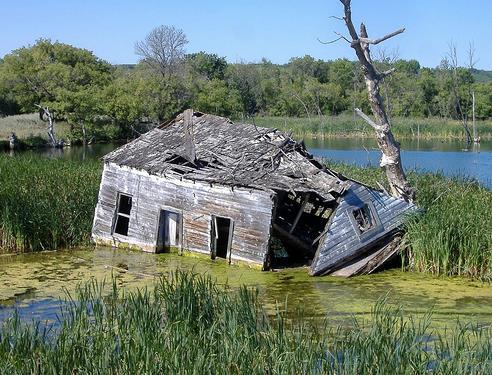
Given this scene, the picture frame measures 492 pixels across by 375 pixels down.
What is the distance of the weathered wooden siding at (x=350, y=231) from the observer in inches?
617

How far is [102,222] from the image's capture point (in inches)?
766

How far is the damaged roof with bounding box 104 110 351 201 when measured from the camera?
16.1 meters

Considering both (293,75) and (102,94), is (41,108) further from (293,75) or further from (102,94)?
(293,75)

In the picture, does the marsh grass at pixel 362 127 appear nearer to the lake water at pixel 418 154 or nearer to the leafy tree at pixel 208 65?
the lake water at pixel 418 154

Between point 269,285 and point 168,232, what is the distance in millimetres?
4342

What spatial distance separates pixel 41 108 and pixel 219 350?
176 feet

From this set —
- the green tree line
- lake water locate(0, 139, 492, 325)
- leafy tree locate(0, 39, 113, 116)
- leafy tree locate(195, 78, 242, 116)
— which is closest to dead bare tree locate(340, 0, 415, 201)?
lake water locate(0, 139, 492, 325)

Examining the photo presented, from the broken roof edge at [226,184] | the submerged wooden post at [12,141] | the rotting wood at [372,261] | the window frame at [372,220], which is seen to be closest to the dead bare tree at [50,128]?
the submerged wooden post at [12,141]

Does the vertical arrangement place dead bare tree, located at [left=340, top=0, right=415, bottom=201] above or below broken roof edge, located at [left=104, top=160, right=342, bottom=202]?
above

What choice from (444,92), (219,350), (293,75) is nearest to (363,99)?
(444,92)

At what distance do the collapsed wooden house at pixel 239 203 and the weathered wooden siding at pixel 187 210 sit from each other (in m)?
0.02

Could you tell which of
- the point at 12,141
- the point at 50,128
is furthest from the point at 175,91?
the point at 12,141

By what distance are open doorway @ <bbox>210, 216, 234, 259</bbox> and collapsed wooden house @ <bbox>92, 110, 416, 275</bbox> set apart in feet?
0.07

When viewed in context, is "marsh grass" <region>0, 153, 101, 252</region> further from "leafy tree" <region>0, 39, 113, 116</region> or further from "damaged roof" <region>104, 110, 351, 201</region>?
"leafy tree" <region>0, 39, 113, 116</region>
